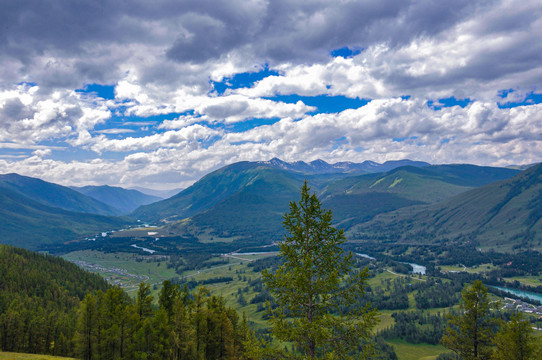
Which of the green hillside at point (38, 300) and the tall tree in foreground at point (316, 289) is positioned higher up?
the tall tree in foreground at point (316, 289)

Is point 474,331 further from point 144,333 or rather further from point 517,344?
point 144,333

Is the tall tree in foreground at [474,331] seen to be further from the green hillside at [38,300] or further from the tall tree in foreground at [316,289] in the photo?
the green hillside at [38,300]

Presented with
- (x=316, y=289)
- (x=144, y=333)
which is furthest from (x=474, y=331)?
(x=144, y=333)

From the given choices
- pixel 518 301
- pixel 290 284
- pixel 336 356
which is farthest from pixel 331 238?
pixel 518 301

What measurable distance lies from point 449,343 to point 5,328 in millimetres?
81596

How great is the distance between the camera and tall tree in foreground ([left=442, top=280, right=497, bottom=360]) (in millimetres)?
37406

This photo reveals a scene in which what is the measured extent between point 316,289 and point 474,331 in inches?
1105

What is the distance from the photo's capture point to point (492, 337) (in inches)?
1538

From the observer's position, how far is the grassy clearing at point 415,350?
13162 centimetres

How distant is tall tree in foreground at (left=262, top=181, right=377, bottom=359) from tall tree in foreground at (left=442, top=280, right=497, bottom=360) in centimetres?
2334

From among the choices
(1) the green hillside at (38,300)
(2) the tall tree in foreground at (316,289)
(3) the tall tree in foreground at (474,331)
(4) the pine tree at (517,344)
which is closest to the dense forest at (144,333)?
(1) the green hillside at (38,300)

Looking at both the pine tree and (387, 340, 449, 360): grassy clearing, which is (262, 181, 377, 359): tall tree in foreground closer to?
the pine tree

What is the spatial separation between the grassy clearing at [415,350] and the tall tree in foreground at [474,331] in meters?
109

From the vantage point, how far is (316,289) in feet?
73.0
